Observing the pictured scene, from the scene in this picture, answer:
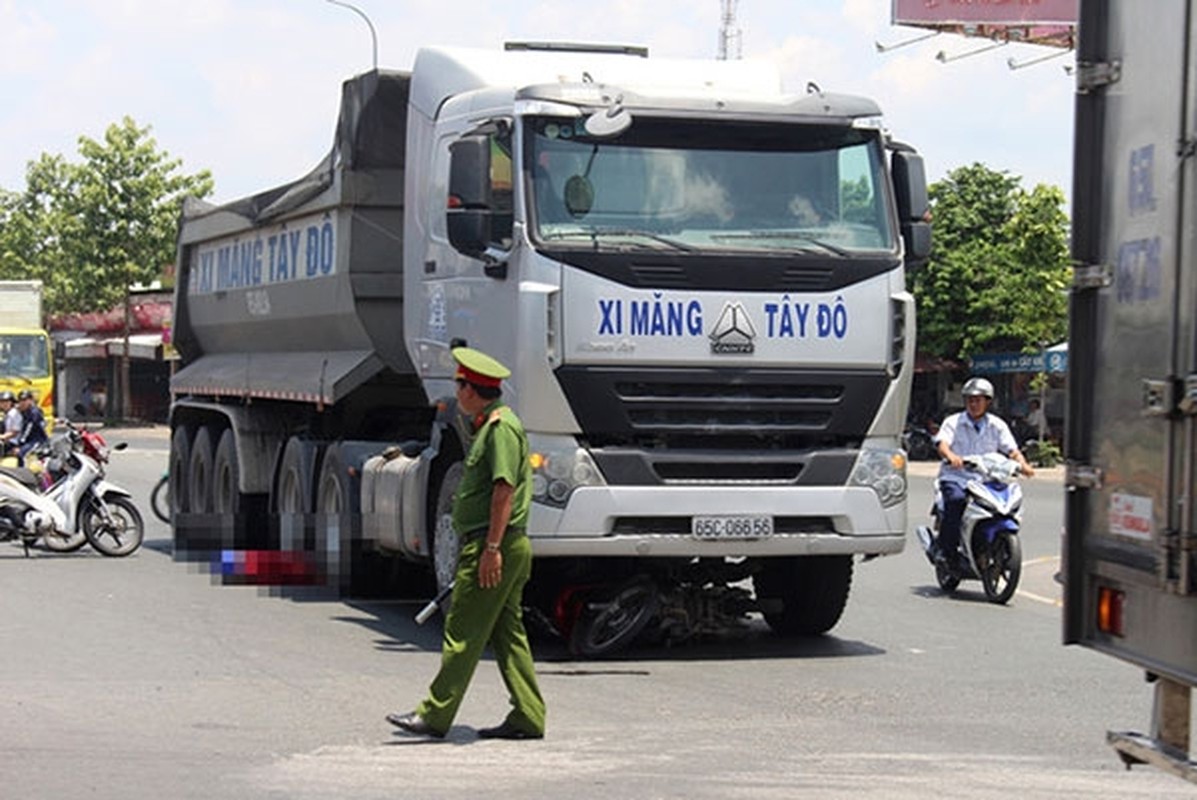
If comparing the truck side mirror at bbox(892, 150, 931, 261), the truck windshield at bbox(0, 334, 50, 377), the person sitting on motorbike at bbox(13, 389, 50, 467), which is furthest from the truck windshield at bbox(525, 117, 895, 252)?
the truck windshield at bbox(0, 334, 50, 377)

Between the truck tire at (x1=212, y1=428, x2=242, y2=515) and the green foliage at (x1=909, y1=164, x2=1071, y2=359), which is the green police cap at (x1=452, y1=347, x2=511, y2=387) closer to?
the truck tire at (x1=212, y1=428, x2=242, y2=515)

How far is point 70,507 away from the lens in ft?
57.8

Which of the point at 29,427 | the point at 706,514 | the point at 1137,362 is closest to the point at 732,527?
the point at 706,514

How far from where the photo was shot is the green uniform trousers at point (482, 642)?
8.79 m

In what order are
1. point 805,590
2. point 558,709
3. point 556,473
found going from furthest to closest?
point 805,590 < point 556,473 < point 558,709

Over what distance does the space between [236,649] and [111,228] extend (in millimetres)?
54305

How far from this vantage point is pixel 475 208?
11.2 m

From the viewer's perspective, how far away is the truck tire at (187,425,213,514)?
18.3 meters

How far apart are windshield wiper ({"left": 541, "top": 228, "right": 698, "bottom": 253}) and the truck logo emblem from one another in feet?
1.36

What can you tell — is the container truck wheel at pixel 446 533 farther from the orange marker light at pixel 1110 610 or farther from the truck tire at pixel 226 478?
the orange marker light at pixel 1110 610

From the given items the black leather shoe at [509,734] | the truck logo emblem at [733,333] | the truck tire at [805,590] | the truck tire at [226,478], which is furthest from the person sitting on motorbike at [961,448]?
the black leather shoe at [509,734]

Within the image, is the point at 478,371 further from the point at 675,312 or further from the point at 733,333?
the point at 733,333

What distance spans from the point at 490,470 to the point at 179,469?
11.3m

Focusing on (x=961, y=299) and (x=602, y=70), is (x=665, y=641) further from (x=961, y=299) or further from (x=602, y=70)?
(x=961, y=299)
